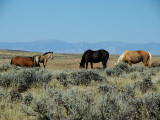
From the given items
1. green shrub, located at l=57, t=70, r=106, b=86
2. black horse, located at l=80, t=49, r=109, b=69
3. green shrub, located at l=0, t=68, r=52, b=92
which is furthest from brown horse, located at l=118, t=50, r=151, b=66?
green shrub, located at l=0, t=68, r=52, b=92

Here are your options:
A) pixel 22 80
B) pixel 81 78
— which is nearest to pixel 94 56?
pixel 81 78

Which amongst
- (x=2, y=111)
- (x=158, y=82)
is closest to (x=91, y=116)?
(x=2, y=111)

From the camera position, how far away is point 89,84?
31.6 feet

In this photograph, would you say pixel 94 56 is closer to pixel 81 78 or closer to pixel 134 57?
pixel 134 57

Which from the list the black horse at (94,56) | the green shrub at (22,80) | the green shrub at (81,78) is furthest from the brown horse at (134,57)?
the green shrub at (22,80)

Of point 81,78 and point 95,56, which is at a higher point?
point 95,56

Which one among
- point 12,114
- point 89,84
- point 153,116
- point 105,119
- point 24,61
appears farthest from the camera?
point 24,61

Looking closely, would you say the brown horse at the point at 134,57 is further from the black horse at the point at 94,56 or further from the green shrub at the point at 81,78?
the green shrub at the point at 81,78

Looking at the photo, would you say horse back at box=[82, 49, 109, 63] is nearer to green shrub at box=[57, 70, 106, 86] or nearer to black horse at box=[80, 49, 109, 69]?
black horse at box=[80, 49, 109, 69]

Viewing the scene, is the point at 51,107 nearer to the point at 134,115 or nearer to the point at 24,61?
the point at 134,115

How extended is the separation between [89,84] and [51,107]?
484cm

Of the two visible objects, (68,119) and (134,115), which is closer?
(68,119)

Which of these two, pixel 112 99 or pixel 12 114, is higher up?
pixel 112 99

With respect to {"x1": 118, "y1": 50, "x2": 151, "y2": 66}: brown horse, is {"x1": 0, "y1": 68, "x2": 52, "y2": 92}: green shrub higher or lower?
lower
